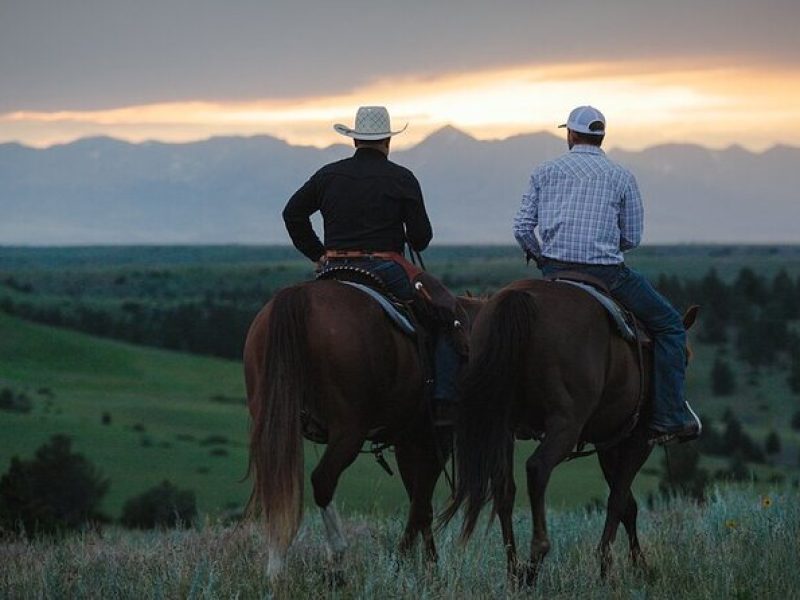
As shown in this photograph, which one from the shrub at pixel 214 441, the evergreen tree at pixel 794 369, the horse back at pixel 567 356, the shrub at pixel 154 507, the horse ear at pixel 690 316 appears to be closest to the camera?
the horse back at pixel 567 356

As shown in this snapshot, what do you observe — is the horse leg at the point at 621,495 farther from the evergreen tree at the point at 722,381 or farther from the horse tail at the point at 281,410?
the evergreen tree at the point at 722,381

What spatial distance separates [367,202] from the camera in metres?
9.86

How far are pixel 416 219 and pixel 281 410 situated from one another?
1.69m

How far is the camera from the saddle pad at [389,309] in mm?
9289

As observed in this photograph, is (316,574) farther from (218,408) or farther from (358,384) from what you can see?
(218,408)

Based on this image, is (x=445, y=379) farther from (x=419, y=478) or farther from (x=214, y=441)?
(x=214, y=441)

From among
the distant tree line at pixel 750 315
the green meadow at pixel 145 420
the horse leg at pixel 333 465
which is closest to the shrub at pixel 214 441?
→ the green meadow at pixel 145 420

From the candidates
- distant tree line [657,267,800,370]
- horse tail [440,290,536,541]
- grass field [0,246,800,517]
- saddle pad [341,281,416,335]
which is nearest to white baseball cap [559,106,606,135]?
horse tail [440,290,536,541]

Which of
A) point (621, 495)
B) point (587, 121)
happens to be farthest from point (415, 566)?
point (587, 121)

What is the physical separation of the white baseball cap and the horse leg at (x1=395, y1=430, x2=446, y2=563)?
7.05 ft

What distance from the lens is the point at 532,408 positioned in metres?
9.02

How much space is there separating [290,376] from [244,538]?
1992mm

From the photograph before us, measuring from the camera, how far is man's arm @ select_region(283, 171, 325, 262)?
10.0 metres

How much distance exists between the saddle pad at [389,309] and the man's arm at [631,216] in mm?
1476
